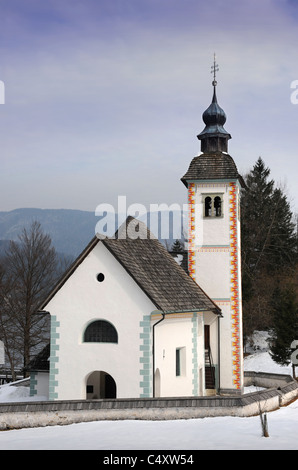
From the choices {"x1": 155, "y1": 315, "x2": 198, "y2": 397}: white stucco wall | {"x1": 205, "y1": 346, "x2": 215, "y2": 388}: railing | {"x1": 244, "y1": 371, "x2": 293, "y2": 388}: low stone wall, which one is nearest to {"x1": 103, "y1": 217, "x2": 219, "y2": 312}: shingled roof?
{"x1": 155, "y1": 315, "x2": 198, "y2": 397}: white stucco wall

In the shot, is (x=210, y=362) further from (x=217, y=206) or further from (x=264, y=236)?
(x=264, y=236)

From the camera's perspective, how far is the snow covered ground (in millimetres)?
14000

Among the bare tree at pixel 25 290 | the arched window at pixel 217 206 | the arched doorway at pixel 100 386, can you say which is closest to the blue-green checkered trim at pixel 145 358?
the arched doorway at pixel 100 386

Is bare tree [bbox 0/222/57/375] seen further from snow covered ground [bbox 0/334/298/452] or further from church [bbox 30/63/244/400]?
snow covered ground [bbox 0/334/298/452]

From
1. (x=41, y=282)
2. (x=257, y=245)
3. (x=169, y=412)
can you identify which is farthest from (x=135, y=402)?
(x=257, y=245)

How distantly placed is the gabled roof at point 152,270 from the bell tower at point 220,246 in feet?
3.27

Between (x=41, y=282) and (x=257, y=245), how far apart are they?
20200 mm

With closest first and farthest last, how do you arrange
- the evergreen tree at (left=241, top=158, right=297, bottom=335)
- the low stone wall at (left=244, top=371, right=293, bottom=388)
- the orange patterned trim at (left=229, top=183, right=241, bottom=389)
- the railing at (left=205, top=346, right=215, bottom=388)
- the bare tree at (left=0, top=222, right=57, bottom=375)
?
the railing at (left=205, top=346, right=215, bottom=388), the orange patterned trim at (left=229, top=183, right=241, bottom=389), the low stone wall at (left=244, top=371, right=293, bottom=388), the bare tree at (left=0, top=222, right=57, bottom=375), the evergreen tree at (left=241, top=158, right=297, bottom=335)

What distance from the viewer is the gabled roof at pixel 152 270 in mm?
19922

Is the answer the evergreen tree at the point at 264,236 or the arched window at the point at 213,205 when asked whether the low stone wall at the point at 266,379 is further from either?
the evergreen tree at the point at 264,236

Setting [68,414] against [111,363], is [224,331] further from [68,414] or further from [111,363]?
[68,414]

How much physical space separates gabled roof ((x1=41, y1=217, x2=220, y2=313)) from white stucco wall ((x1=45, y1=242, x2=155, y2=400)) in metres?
0.28
